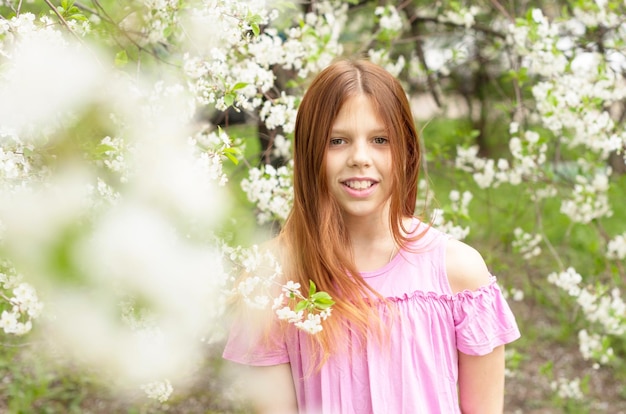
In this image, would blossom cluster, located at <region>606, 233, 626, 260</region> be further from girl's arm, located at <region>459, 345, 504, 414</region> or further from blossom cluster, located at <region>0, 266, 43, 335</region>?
blossom cluster, located at <region>0, 266, 43, 335</region>

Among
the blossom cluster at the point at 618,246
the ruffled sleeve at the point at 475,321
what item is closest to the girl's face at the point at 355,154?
the ruffled sleeve at the point at 475,321

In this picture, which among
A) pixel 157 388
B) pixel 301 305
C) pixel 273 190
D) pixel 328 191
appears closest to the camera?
pixel 301 305

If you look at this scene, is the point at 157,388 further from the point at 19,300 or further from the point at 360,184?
the point at 360,184

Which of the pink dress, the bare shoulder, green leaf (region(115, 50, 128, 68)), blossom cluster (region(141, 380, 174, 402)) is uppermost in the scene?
green leaf (region(115, 50, 128, 68))

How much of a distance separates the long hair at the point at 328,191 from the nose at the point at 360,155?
0.18 ft

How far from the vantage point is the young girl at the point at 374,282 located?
60.3 inches

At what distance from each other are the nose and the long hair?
0.18ft

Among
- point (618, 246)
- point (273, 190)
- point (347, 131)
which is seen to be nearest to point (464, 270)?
point (347, 131)

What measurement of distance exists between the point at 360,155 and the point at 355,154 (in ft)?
0.04

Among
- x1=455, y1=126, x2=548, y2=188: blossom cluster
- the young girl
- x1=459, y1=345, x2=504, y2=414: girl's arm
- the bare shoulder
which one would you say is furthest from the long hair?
x1=455, y1=126, x2=548, y2=188: blossom cluster

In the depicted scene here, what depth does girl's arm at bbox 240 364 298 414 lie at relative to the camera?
1664 millimetres

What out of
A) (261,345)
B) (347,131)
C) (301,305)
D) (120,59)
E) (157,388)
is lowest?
(157,388)

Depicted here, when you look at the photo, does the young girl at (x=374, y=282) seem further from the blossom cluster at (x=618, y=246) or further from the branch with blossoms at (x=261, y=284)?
the blossom cluster at (x=618, y=246)

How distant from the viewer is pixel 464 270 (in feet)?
5.18
